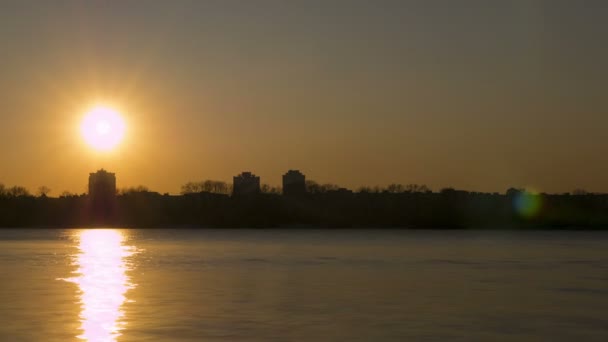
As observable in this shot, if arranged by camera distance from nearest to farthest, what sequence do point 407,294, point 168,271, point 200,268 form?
1. point 407,294
2. point 168,271
3. point 200,268

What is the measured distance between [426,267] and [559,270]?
36.6 ft

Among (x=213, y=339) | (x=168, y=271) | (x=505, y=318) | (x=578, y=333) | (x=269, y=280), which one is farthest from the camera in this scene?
(x=168, y=271)

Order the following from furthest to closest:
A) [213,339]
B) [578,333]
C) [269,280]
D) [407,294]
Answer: [269,280] < [407,294] < [578,333] < [213,339]

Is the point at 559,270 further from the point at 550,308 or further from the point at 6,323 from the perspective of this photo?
the point at 6,323

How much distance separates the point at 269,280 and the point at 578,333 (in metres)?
31.7

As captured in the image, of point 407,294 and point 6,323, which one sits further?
point 407,294

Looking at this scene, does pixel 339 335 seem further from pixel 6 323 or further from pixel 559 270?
pixel 559 270

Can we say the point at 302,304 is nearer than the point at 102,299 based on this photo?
Yes

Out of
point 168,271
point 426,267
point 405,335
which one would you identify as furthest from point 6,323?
point 426,267

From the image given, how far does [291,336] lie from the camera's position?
34.8m

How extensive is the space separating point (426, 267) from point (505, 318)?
40.9m

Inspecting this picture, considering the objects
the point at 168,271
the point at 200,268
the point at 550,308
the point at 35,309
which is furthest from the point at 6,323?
the point at 200,268

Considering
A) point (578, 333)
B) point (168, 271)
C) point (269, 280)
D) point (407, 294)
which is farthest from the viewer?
point (168, 271)

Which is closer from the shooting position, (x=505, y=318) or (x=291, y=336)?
(x=291, y=336)
